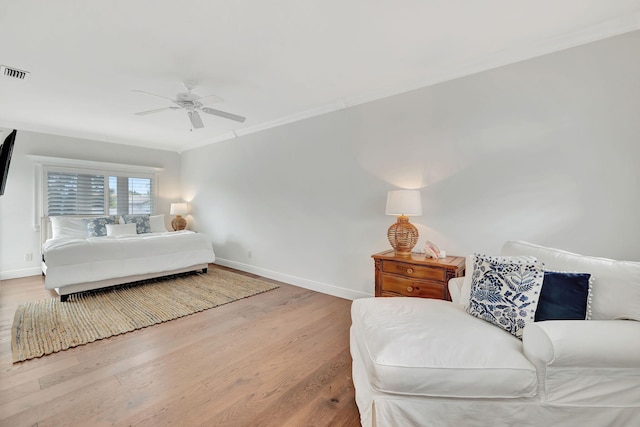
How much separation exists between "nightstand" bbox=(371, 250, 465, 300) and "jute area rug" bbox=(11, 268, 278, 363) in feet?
6.08

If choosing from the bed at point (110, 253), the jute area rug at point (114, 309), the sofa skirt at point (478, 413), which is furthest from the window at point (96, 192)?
the sofa skirt at point (478, 413)

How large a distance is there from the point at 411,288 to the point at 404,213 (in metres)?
0.69

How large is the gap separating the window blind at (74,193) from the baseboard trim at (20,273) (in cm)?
94

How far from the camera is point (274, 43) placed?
2.20m

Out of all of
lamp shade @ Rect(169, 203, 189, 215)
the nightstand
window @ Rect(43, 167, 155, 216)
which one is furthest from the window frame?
the nightstand

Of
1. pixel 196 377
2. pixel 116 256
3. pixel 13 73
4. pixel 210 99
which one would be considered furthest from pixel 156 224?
pixel 196 377

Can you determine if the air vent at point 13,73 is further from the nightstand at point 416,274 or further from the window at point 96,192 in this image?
the nightstand at point 416,274

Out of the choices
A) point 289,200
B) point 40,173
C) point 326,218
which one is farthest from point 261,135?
point 40,173

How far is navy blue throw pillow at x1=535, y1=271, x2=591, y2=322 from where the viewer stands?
1.39 meters

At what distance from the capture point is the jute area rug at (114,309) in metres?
2.37

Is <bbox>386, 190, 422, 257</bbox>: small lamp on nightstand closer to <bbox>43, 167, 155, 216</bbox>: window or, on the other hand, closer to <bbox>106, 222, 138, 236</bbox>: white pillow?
<bbox>106, 222, 138, 236</bbox>: white pillow

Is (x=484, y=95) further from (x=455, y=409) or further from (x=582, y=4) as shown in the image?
(x=455, y=409)

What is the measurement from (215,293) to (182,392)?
77.2 inches

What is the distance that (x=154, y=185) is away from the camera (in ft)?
19.2
